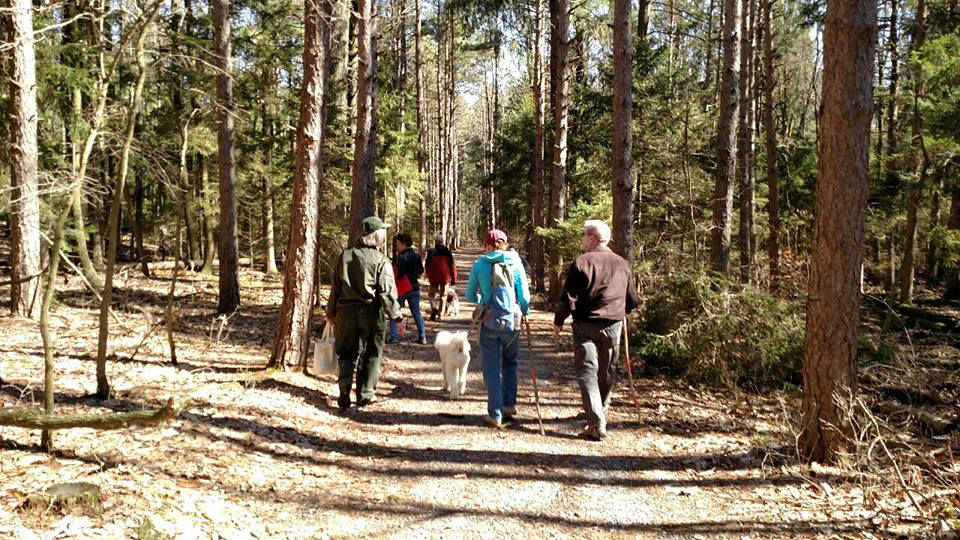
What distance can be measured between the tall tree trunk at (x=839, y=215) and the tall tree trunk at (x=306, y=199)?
550 cm

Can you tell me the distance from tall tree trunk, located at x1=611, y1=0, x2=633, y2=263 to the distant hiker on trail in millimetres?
4011

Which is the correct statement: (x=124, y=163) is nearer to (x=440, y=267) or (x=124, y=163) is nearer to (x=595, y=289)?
(x=595, y=289)

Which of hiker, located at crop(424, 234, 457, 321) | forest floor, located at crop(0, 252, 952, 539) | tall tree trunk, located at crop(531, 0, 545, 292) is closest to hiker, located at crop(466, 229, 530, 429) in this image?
forest floor, located at crop(0, 252, 952, 539)

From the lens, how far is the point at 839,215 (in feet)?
15.8

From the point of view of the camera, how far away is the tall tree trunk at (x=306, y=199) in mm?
7332

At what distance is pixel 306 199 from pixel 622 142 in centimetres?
552

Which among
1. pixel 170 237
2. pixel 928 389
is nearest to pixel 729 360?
pixel 928 389

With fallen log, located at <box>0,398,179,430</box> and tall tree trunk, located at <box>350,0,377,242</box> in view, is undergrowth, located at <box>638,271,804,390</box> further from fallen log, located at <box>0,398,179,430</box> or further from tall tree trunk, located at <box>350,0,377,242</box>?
fallen log, located at <box>0,398,179,430</box>

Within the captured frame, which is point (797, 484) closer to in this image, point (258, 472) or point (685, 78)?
point (258, 472)

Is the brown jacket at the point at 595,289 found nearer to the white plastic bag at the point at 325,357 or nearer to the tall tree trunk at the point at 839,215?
the tall tree trunk at the point at 839,215

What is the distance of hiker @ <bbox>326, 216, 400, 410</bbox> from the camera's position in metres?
6.53

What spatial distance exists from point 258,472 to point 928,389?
7268 mm

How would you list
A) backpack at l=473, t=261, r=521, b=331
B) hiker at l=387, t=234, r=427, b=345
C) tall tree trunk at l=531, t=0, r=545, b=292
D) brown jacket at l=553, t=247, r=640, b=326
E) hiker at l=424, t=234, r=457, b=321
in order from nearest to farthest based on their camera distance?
brown jacket at l=553, t=247, r=640, b=326
backpack at l=473, t=261, r=521, b=331
hiker at l=387, t=234, r=427, b=345
hiker at l=424, t=234, r=457, b=321
tall tree trunk at l=531, t=0, r=545, b=292

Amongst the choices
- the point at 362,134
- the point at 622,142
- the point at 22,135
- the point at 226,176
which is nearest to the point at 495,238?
the point at 622,142
